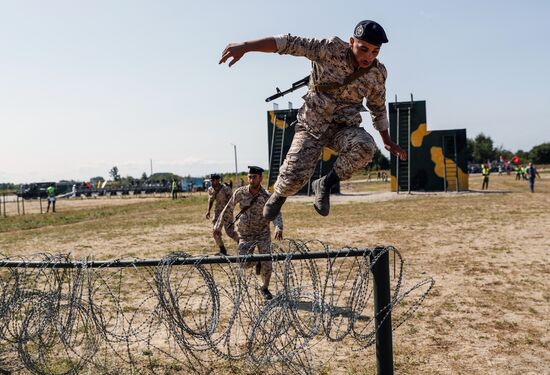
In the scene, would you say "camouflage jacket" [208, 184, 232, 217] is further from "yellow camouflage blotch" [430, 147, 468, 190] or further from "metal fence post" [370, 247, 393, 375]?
"yellow camouflage blotch" [430, 147, 468, 190]

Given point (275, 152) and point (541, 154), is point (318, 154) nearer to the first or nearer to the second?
point (275, 152)

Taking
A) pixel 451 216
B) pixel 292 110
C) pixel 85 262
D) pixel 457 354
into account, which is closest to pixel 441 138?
pixel 292 110

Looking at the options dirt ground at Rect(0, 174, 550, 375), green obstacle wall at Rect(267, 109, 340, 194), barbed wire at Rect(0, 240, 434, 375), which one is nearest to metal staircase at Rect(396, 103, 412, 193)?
green obstacle wall at Rect(267, 109, 340, 194)

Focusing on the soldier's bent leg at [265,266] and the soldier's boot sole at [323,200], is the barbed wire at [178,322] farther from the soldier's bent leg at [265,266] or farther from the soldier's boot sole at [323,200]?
the soldier's bent leg at [265,266]

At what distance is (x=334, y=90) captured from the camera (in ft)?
13.5

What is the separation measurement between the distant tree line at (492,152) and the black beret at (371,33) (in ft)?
352

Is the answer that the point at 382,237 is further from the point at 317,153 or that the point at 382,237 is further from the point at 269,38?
the point at 269,38

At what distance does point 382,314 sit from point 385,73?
198 centimetres

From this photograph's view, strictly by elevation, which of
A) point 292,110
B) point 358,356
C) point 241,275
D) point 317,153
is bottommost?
point 358,356

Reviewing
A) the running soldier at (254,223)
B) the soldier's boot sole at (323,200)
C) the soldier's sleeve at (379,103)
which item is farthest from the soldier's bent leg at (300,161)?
the running soldier at (254,223)

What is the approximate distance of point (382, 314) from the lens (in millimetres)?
3830

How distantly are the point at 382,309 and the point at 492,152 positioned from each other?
121 metres

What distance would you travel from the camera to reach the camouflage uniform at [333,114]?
13.0 feet

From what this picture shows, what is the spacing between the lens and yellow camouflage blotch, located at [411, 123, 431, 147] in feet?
102
